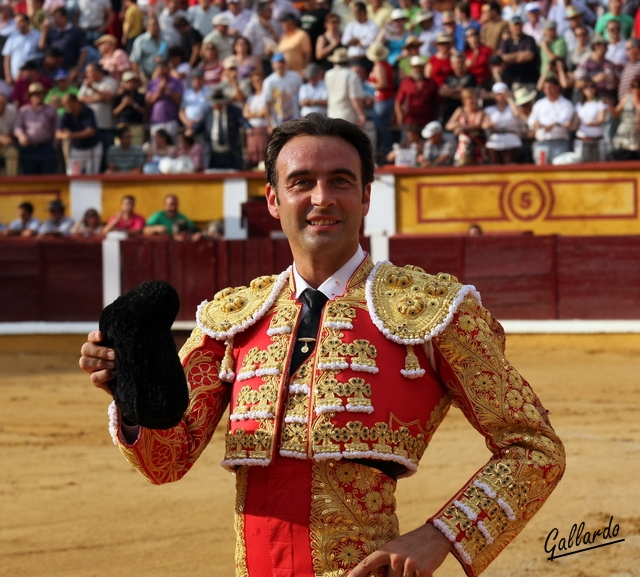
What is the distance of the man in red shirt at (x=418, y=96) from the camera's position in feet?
34.5

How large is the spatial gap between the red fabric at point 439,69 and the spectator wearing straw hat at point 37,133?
354cm

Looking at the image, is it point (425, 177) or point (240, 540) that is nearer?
point (240, 540)

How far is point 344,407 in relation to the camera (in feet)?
6.22

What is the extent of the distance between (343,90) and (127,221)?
257 cm

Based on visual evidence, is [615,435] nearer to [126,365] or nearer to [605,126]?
[605,126]

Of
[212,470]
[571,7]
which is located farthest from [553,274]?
[212,470]

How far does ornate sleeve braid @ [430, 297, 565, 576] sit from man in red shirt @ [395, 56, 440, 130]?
871 cm

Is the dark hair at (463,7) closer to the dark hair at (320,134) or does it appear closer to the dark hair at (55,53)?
the dark hair at (55,53)

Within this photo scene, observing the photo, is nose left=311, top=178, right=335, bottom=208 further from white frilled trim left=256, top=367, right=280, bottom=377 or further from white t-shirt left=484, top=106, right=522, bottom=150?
white t-shirt left=484, top=106, right=522, bottom=150

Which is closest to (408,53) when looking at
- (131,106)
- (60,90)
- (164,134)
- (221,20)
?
(221,20)

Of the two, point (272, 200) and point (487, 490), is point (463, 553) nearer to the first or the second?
point (487, 490)

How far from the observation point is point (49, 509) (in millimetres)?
5750

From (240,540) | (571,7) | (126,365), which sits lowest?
(240,540)

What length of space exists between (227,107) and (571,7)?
3045mm
